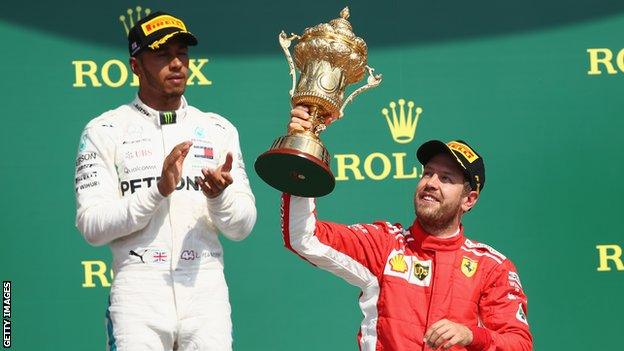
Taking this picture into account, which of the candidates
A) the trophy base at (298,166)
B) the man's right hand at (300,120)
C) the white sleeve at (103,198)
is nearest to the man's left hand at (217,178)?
the white sleeve at (103,198)

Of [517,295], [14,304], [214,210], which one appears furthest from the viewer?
[14,304]

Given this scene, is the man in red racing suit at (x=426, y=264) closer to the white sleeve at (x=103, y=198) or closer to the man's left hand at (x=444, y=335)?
the man's left hand at (x=444, y=335)

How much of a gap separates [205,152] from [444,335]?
32.3 inches

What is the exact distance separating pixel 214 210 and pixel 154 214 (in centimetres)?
17

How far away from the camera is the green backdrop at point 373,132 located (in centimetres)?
472

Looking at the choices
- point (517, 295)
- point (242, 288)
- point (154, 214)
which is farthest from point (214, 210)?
point (242, 288)

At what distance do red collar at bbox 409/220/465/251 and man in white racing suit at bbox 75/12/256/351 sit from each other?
62 cm

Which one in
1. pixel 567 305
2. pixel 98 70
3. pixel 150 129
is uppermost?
pixel 98 70

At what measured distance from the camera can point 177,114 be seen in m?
3.60

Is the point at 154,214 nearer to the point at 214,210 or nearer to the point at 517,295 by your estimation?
the point at 214,210

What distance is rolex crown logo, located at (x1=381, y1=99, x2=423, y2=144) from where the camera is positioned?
4793 millimetres

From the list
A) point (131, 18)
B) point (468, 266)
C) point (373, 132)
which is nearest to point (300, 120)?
point (468, 266)

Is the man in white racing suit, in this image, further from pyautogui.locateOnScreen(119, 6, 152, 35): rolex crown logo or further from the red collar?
pyautogui.locateOnScreen(119, 6, 152, 35): rolex crown logo

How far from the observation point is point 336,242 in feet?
12.6
